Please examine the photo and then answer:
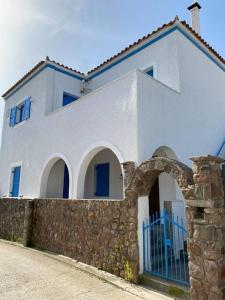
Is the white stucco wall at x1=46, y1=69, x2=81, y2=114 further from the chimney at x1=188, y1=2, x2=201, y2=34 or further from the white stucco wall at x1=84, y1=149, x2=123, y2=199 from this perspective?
the chimney at x1=188, y1=2, x2=201, y2=34

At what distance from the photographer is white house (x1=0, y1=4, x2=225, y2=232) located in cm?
787

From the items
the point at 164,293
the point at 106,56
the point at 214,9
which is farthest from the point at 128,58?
the point at 164,293

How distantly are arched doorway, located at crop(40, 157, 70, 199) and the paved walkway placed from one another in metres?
3.87

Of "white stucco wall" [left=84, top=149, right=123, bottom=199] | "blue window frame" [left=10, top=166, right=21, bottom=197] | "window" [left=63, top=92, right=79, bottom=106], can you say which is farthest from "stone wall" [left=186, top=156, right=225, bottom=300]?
"blue window frame" [left=10, top=166, right=21, bottom=197]

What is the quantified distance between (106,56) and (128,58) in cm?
161

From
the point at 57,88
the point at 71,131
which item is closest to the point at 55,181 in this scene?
the point at 71,131

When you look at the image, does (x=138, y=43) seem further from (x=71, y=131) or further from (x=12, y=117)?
(x=12, y=117)

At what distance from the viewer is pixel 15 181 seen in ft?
45.4

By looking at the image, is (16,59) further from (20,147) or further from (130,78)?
(130,78)

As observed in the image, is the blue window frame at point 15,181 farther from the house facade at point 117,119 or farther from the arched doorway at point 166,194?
the arched doorway at point 166,194

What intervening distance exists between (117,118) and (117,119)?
0.04m

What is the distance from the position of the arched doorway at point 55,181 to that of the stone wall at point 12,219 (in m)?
1.19

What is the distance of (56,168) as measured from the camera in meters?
12.5

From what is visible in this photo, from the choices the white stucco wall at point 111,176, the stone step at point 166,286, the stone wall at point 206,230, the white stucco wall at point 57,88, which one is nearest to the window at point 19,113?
the white stucco wall at point 57,88
